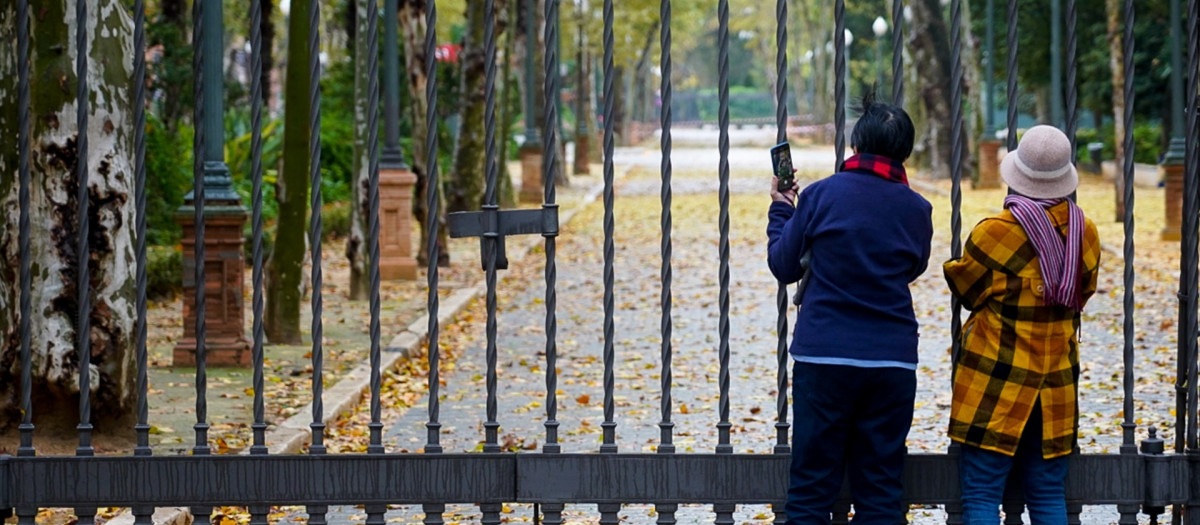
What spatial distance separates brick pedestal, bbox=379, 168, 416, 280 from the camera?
56.1 ft

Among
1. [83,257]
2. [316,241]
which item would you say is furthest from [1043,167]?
[83,257]

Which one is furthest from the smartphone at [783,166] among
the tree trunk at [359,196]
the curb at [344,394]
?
the tree trunk at [359,196]

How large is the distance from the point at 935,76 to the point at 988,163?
15.2 ft

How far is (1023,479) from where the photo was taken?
457 cm

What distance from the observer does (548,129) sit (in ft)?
14.8

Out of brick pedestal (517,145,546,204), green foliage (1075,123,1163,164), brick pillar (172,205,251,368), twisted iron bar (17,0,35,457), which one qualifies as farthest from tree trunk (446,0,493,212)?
green foliage (1075,123,1163,164)

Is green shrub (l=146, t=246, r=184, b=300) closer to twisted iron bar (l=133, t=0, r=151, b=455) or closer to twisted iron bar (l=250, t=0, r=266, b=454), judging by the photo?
twisted iron bar (l=133, t=0, r=151, b=455)

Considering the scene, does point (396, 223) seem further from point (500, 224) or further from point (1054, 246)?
point (1054, 246)

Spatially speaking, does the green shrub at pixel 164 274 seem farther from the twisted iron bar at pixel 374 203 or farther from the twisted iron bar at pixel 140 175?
the twisted iron bar at pixel 374 203

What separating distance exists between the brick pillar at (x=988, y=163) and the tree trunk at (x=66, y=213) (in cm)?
3016

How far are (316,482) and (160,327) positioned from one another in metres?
9.34

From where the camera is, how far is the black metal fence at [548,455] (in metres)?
4.55

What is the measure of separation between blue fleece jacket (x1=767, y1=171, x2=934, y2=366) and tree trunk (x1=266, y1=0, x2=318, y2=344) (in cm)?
801

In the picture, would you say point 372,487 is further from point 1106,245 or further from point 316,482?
point 1106,245
